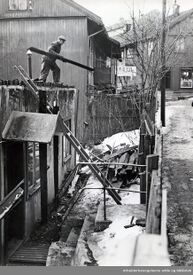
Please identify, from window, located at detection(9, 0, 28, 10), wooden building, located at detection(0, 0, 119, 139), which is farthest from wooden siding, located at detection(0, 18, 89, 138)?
window, located at detection(9, 0, 28, 10)

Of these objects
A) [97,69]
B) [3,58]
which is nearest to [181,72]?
[97,69]

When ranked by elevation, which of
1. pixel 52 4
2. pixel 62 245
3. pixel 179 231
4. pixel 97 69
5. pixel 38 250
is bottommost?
pixel 38 250

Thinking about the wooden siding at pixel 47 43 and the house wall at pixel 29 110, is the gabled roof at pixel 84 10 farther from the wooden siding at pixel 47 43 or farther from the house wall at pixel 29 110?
the house wall at pixel 29 110

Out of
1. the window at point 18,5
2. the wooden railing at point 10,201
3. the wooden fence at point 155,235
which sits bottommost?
the wooden railing at point 10,201

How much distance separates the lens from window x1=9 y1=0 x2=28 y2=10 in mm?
15977

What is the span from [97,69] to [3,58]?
180 inches

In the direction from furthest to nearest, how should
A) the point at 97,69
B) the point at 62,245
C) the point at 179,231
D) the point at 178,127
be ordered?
the point at 97,69
the point at 178,127
the point at 62,245
the point at 179,231

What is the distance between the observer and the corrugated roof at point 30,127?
19.5 feet

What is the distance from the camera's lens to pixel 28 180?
7.10m

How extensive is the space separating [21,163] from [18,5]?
11.5 m

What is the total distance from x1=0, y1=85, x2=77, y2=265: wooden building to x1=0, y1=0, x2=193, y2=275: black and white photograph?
18 millimetres

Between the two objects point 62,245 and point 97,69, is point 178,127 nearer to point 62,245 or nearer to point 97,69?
point 97,69

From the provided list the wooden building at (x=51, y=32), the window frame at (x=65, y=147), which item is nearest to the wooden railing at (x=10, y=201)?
the window frame at (x=65, y=147)

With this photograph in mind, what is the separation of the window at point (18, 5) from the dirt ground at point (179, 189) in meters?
8.08
